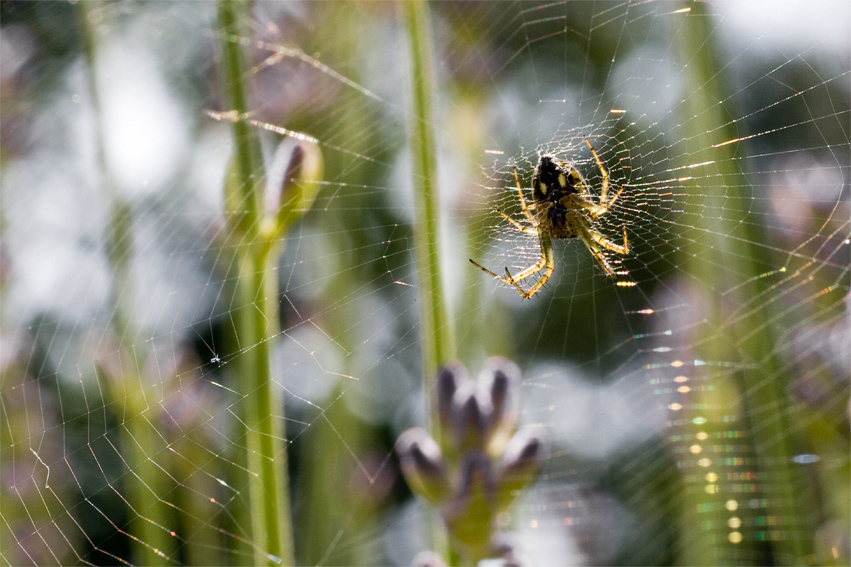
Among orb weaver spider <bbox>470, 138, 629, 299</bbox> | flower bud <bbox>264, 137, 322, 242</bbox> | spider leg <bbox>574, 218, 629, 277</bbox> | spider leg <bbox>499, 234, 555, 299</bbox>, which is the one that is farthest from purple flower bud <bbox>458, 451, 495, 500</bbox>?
spider leg <bbox>574, 218, 629, 277</bbox>

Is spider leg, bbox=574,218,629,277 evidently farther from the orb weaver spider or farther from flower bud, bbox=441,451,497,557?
flower bud, bbox=441,451,497,557

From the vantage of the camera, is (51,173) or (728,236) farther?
(51,173)

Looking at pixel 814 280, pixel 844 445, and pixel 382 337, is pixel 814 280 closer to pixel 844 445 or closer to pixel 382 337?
pixel 844 445

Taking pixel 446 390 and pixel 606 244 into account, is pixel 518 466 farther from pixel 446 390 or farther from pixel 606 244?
pixel 606 244

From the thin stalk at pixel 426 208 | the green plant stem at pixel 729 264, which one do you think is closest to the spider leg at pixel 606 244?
the green plant stem at pixel 729 264

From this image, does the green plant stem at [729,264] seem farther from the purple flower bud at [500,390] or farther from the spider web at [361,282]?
the purple flower bud at [500,390]

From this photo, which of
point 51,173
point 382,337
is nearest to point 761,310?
point 382,337
